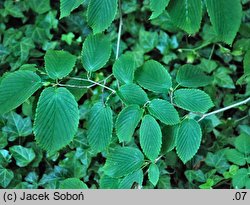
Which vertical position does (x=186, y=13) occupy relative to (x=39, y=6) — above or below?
above

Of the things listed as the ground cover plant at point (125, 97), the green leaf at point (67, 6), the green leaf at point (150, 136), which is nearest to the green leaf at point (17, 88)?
the ground cover plant at point (125, 97)

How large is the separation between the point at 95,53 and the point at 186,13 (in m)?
0.36

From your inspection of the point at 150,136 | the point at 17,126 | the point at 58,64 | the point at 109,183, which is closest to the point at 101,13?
the point at 58,64

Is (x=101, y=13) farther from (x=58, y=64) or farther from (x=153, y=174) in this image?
(x=153, y=174)

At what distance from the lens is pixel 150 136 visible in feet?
3.84

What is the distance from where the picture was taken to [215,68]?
5.85ft

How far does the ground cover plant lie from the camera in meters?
1.03

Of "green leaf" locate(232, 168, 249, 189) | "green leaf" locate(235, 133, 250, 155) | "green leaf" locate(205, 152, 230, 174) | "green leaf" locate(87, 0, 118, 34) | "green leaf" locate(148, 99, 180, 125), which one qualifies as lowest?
"green leaf" locate(205, 152, 230, 174)

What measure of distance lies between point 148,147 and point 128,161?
5.8 inches

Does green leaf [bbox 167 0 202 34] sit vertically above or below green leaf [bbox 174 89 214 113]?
above

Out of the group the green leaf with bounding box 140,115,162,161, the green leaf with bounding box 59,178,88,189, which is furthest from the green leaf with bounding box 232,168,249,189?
the green leaf with bounding box 59,178,88,189

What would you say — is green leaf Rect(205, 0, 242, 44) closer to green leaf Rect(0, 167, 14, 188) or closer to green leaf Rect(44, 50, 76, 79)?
green leaf Rect(44, 50, 76, 79)

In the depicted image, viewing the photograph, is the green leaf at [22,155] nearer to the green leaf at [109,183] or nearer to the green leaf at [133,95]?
the green leaf at [109,183]

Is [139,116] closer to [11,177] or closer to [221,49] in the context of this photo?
[11,177]
